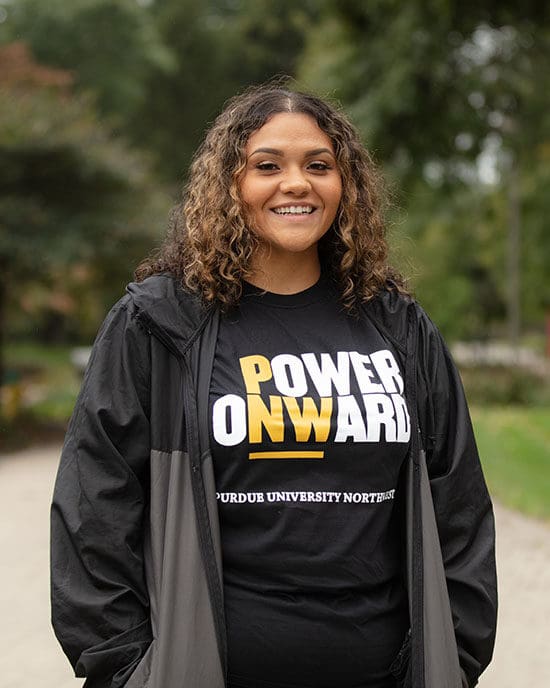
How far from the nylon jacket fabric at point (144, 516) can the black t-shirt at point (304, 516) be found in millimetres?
52

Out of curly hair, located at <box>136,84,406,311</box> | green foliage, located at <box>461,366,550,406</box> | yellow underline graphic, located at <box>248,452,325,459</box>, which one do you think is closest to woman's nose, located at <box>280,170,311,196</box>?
curly hair, located at <box>136,84,406,311</box>

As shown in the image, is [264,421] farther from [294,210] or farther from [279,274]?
[294,210]

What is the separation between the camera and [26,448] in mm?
12477

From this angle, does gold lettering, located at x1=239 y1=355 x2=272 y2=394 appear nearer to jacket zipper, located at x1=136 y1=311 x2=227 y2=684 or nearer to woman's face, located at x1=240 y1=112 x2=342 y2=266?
jacket zipper, located at x1=136 y1=311 x2=227 y2=684

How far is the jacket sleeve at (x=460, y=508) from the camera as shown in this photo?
222cm

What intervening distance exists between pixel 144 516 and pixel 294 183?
Answer: 2.76ft

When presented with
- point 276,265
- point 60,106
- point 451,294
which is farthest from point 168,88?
point 276,265

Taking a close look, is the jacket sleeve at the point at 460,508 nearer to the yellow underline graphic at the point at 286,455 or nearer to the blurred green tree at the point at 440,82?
the yellow underline graphic at the point at 286,455

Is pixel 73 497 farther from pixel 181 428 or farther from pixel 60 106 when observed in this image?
pixel 60 106

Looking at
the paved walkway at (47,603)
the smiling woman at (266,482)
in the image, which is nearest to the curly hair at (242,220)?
the smiling woman at (266,482)

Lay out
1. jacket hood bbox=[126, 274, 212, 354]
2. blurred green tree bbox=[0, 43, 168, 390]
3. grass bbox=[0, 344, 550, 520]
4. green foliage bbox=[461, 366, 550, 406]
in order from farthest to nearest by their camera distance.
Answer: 1. green foliage bbox=[461, 366, 550, 406]
2. blurred green tree bbox=[0, 43, 168, 390]
3. grass bbox=[0, 344, 550, 520]
4. jacket hood bbox=[126, 274, 212, 354]

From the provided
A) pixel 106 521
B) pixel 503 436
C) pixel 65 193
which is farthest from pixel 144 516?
pixel 65 193

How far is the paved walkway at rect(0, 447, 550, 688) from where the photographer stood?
14.9 feet

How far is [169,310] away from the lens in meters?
2.12
